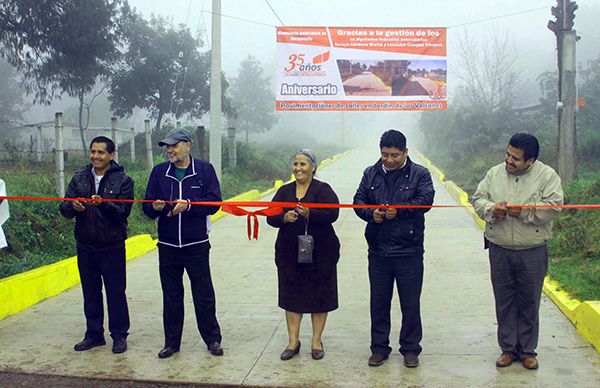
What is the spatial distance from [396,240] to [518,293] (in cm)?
97

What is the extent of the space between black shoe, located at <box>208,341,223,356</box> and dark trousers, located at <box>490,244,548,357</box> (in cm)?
213

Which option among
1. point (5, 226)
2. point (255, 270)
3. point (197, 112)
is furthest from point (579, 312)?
point (197, 112)

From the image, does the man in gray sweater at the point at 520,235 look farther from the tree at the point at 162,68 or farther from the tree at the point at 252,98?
the tree at the point at 252,98

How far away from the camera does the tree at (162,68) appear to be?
2619cm

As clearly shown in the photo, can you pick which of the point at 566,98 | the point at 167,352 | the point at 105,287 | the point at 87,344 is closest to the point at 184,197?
the point at 105,287

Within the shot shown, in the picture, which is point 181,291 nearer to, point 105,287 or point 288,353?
point 105,287

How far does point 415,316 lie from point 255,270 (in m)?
4.04

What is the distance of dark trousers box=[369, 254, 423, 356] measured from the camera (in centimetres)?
488

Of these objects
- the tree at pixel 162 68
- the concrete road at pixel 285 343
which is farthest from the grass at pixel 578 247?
the tree at pixel 162 68

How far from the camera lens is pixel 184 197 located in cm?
518

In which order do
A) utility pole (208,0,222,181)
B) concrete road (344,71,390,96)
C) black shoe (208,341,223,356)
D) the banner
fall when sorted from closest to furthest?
black shoe (208,341,223,356) → the banner → concrete road (344,71,390,96) → utility pole (208,0,222,181)

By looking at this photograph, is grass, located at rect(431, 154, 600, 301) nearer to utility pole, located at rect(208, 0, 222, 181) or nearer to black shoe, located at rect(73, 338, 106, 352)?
black shoe, located at rect(73, 338, 106, 352)

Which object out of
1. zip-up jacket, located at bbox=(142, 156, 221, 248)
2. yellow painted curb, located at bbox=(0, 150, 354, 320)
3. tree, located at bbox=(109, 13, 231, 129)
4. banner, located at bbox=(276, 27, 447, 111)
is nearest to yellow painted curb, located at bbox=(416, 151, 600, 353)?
zip-up jacket, located at bbox=(142, 156, 221, 248)

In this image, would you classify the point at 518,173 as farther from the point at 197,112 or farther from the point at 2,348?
the point at 197,112
